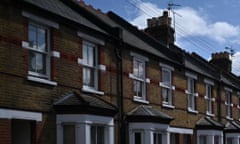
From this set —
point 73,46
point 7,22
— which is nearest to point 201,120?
point 73,46

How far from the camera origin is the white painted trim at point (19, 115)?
14.2 meters

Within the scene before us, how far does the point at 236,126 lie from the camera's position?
1261 inches

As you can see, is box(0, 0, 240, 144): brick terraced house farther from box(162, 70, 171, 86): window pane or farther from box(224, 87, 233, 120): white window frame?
box(224, 87, 233, 120): white window frame

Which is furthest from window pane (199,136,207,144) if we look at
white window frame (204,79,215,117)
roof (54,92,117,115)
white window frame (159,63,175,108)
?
Answer: roof (54,92,117,115)

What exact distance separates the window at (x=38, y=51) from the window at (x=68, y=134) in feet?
5.82

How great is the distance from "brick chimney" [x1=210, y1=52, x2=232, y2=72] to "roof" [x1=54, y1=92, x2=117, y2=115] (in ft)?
75.5

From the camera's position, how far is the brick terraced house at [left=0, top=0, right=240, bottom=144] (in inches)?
592

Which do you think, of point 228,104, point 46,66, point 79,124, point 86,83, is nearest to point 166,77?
point 86,83

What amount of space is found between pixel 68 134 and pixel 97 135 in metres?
1.44

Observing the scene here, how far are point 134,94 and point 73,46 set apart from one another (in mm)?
5169

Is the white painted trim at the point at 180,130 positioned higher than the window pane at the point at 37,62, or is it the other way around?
the window pane at the point at 37,62

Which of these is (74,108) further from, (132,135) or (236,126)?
(236,126)

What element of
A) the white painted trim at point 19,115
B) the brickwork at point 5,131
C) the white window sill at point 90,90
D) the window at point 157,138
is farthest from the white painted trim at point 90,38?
the window at point 157,138

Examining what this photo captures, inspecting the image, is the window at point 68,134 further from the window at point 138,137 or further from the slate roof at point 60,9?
the window at point 138,137
